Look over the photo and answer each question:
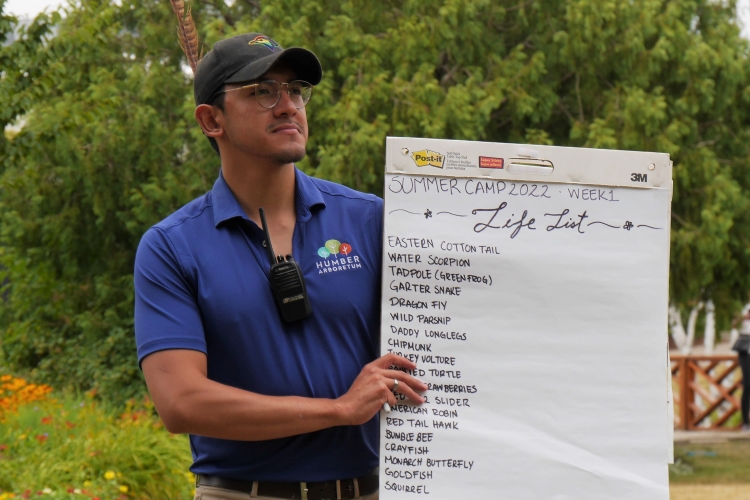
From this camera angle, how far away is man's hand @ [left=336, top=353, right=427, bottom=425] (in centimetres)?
238

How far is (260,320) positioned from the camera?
244 centimetres

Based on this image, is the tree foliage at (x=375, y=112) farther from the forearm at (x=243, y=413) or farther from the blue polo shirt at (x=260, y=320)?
the forearm at (x=243, y=413)

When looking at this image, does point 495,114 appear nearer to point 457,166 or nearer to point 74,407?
point 74,407

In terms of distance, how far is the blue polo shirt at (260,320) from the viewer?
7.98 feet

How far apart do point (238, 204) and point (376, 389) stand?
64 cm

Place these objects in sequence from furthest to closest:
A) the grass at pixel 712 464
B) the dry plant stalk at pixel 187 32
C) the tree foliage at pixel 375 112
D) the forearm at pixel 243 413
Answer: the grass at pixel 712 464
the tree foliage at pixel 375 112
the dry plant stalk at pixel 187 32
the forearm at pixel 243 413

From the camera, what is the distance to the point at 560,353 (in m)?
2.52

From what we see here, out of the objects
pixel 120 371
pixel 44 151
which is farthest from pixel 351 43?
pixel 120 371

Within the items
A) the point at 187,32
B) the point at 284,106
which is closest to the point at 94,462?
the point at 187,32

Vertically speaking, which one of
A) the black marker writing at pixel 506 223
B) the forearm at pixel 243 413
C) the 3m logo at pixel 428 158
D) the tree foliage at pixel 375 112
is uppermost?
the tree foliage at pixel 375 112

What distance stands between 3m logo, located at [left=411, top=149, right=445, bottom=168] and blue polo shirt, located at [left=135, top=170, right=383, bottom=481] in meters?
0.26

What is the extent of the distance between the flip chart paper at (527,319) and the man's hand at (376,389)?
0.05 metres

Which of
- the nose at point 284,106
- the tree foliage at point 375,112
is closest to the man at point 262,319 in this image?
the nose at point 284,106

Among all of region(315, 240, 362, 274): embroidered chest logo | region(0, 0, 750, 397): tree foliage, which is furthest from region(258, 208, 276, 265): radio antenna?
region(0, 0, 750, 397): tree foliage
